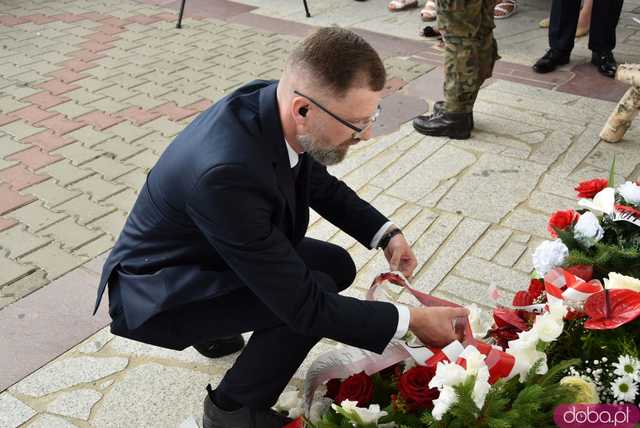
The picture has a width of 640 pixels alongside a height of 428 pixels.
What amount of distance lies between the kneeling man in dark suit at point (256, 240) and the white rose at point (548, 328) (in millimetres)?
233

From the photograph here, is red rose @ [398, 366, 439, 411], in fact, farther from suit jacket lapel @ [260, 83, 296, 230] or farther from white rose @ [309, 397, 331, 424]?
suit jacket lapel @ [260, 83, 296, 230]

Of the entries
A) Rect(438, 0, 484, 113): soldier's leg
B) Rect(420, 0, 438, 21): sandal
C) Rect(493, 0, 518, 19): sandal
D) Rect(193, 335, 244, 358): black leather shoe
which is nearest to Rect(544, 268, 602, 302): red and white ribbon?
Rect(193, 335, 244, 358): black leather shoe

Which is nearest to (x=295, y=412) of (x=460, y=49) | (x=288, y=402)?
(x=288, y=402)

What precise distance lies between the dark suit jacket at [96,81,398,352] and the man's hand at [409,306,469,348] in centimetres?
6

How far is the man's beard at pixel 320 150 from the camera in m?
1.79

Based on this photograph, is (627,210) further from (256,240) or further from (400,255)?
(256,240)

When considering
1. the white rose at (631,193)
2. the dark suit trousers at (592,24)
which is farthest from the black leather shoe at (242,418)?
the dark suit trousers at (592,24)

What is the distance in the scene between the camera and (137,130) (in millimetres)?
4371

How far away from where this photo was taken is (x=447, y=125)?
404cm

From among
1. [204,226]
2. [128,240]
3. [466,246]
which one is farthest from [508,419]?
[466,246]

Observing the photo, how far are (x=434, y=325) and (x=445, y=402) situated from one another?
33cm

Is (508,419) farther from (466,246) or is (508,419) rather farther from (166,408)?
(466,246)

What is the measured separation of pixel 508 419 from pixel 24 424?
5.29ft

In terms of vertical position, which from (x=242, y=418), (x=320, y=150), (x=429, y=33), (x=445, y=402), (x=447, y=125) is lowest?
(x=429, y=33)
